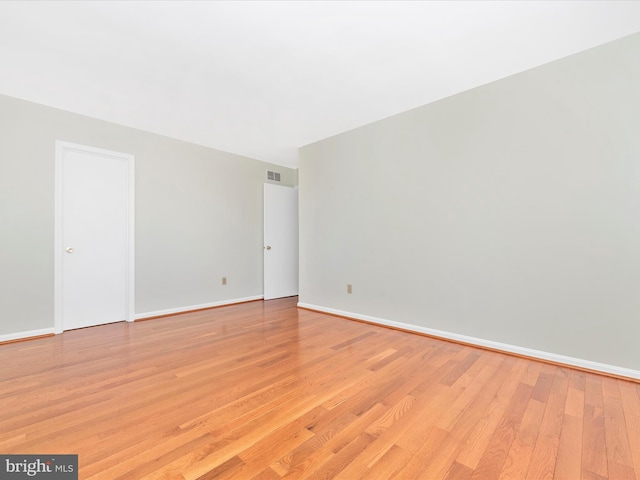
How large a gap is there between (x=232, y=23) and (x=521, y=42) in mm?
2107

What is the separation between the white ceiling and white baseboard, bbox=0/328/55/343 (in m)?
2.39

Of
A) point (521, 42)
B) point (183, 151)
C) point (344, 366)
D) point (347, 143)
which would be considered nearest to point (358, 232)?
point (347, 143)

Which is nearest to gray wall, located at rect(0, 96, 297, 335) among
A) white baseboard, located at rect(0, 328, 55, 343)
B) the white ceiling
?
white baseboard, located at rect(0, 328, 55, 343)

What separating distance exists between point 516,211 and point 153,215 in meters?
4.20

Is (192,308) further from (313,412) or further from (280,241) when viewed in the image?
(313,412)

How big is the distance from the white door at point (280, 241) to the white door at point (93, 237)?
208 cm

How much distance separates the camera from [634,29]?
2086 millimetres

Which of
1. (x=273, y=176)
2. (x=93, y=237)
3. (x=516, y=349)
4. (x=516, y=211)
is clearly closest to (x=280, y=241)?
(x=273, y=176)

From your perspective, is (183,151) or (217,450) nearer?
(217,450)

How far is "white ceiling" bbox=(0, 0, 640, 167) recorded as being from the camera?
1.89 m

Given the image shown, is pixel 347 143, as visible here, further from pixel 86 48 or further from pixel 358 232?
pixel 86 48

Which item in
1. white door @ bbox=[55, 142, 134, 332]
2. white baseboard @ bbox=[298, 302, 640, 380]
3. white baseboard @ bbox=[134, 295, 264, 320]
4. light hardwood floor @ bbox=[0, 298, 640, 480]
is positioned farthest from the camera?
white baseboard @ bbox=[134, 295, 264, 320]

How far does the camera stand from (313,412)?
1.70 metres

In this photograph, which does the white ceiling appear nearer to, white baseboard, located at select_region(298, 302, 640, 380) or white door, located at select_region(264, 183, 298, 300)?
white door, located at select_region(264, 183, 298, 300)
